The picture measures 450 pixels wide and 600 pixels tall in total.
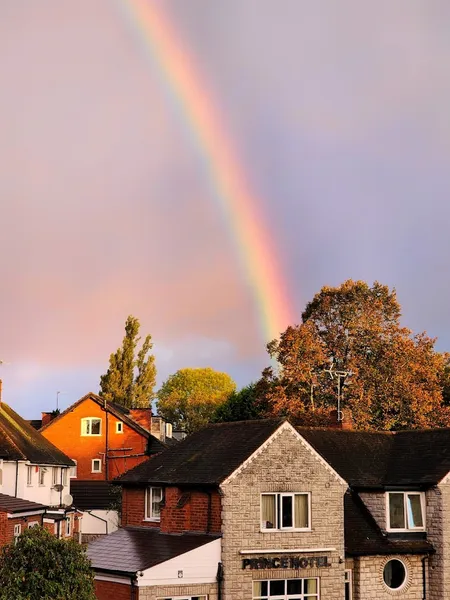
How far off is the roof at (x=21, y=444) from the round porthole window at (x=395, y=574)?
24.9m

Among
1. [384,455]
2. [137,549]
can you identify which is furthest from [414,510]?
[137,549]

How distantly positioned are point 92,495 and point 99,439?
9.10m

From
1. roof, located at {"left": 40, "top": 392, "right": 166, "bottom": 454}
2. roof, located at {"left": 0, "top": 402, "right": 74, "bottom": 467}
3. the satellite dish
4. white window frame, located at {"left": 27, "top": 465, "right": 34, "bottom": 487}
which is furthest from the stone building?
roof, located at {"left": 40, "top": 392, "right": 166, "bottom": 454}

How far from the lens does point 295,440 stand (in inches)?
1517

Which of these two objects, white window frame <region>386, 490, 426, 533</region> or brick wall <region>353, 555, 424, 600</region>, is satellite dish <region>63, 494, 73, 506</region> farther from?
brick wall <region>353, 555, 424, 600</region>

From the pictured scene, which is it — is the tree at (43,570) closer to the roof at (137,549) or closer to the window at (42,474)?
the roof at (137,549)

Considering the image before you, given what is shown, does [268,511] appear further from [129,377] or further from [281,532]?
[129,377]

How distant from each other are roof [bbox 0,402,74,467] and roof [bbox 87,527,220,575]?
1596 cm

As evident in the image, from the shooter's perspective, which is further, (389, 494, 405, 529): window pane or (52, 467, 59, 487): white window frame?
(52, 467, 59, 487): white window frame

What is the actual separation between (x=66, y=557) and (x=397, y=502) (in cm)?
1895

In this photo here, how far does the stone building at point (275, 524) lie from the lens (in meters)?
35.6

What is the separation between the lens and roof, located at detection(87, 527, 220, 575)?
3488 centimetres

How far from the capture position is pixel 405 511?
41750 mm

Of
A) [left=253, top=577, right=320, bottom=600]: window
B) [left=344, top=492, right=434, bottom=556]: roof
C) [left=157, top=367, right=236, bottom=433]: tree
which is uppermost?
[left=157, top=367, right=236, bottom=433]: tree
